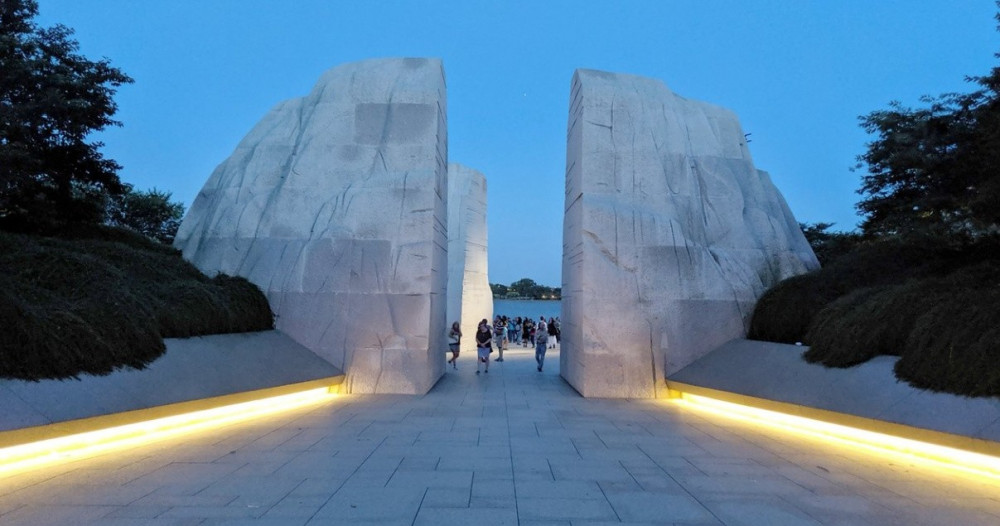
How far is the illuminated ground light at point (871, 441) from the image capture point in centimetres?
636

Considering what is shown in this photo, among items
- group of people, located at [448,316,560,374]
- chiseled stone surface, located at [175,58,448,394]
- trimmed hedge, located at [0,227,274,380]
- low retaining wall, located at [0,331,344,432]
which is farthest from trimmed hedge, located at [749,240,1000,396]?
trimmed hedge, located at [0,227,274,380]

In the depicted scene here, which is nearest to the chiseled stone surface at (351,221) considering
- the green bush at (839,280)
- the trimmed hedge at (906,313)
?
the green bush at (839,280)

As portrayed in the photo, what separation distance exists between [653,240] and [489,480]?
329 inches

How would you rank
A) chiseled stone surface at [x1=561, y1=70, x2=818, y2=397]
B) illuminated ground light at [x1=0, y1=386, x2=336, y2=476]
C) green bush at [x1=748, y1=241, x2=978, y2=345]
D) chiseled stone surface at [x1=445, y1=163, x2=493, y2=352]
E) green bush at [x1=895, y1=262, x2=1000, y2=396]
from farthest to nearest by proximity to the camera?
1. chiseled stone surface at [x1=445, y1=163, x2=493, y2=352]
2. chiseled stone surface at [x1=561, y1=70, x2=818, y2=397]
3. green bush at [x1=748, y1=241, x2=978, y2=345]
4. green bush at [x1=895, y1=262, x2=1000, y2=396]
5. illuminated ground light at [x1=0, y1=386, x2=336, y2=476]

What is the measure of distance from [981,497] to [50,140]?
16575mm

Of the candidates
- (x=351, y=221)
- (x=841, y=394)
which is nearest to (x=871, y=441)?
(x=841, y=394)

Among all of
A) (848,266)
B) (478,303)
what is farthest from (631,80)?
(478,303)

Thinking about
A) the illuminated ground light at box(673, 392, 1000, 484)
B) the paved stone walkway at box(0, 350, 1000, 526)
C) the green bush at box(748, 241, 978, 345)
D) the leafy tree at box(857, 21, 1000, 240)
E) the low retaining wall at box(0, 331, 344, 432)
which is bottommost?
the paved stone walkway at box(0, 350, 1000, 526)

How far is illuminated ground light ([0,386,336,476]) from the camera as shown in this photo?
614cm

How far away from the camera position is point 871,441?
25.4 feet

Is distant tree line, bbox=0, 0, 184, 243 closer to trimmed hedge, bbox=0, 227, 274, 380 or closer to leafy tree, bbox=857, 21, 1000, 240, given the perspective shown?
trimmed hedge, bbox=0, 227, 274, 380

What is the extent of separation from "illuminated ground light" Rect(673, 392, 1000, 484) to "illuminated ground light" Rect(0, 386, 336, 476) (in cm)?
799

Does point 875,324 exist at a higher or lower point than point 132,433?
higher

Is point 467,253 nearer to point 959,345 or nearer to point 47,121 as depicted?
point 47,121
